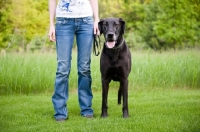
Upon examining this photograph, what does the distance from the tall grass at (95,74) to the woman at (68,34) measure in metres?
2.78

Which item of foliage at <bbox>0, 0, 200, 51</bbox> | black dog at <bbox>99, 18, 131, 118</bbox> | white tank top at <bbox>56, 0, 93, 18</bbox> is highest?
white tank top at <bbox>56, 0, 93, 18</bbox>

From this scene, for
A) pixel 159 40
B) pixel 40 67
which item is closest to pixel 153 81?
pixel 40 67

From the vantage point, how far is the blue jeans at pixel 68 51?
14.4 ft

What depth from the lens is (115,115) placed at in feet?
15.9

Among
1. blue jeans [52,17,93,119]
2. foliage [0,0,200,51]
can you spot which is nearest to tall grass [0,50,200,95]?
blue jeans [52,17,93,119]

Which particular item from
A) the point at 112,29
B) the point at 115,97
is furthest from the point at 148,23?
the point at 112,29

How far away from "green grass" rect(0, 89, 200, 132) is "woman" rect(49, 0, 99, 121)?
0.40 meters

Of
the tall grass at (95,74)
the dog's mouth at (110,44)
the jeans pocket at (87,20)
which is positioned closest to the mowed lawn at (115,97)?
the tall grass at (95,74)

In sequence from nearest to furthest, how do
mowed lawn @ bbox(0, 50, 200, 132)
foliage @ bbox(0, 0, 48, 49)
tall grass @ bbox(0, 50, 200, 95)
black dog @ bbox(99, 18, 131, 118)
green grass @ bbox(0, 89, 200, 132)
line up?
green grass @ bbox(0, 89, 200, 132), mowed lawn @ bbox(0, 50, 200, 132), black dog @ bbox(99, 18, 131, 118), tall grass @ bbox(0, 50, 200, 95), foliage @ bbox(0, 0, 48, 49)

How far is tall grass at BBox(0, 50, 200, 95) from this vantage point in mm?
7227

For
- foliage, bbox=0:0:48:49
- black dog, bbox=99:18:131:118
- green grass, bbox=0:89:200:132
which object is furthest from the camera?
foliage, bbox=0:0:48:49

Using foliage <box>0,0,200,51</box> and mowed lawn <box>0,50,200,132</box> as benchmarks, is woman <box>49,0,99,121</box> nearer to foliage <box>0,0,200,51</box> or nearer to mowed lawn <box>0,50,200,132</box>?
mowed lawn <box>0,50,200,132</box>

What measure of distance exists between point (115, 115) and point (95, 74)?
2920 mm

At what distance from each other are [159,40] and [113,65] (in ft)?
50.9
